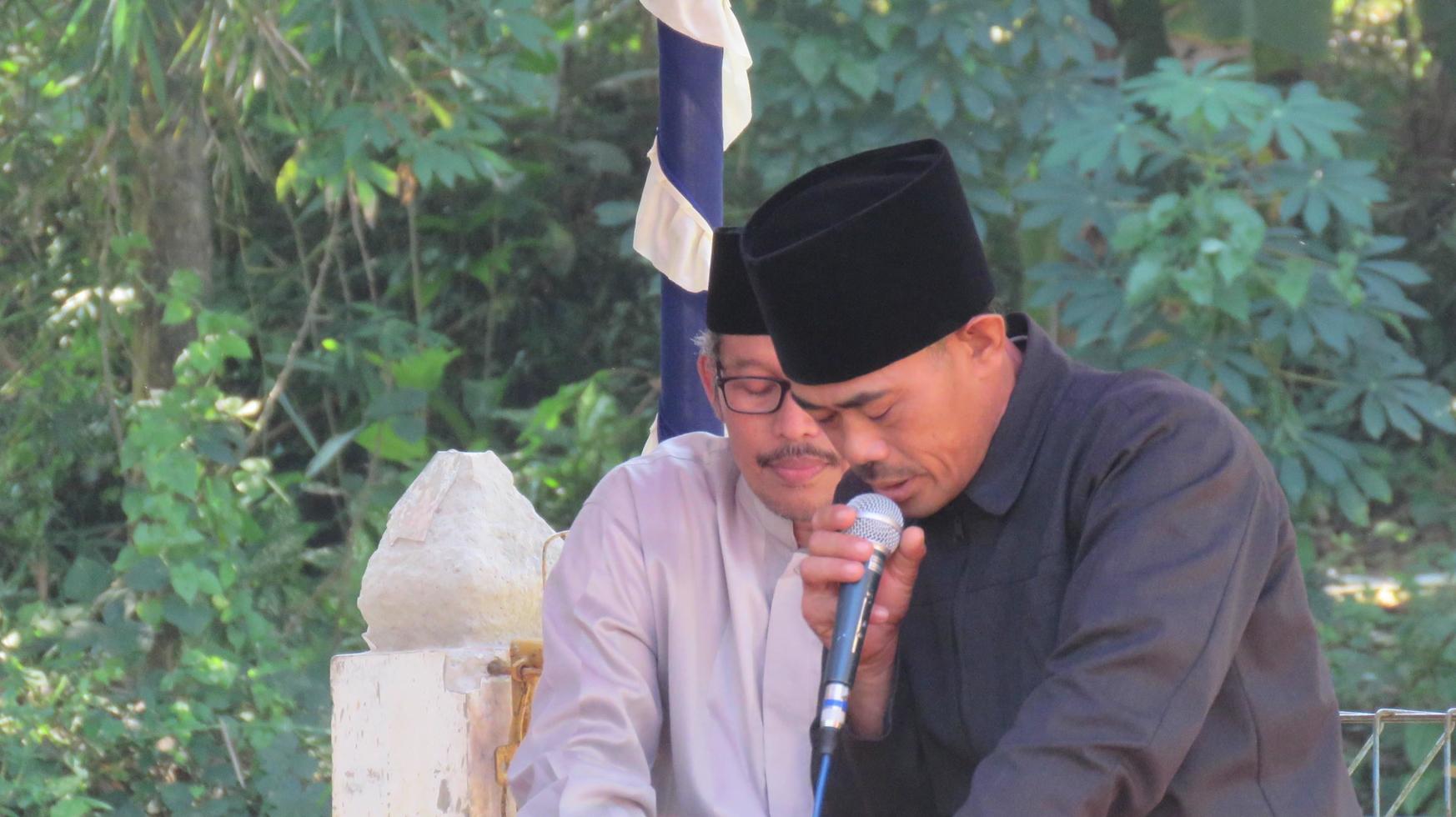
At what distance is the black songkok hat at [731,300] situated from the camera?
2848 mm

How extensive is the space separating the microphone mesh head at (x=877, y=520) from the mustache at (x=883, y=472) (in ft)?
0.08

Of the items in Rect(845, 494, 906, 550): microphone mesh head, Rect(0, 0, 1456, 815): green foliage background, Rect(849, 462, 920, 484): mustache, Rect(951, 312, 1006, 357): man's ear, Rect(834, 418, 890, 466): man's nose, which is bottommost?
Rect(0, 0, 1456, 815): green foliage background

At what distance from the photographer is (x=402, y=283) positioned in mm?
7410

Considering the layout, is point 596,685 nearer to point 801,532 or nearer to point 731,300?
point 801,532

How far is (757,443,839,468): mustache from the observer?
2.83 m

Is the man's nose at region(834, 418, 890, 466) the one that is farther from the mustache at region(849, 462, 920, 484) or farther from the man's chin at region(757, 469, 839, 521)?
the man's chin at region(757, 469, 839, 521)

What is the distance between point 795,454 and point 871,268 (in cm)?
104

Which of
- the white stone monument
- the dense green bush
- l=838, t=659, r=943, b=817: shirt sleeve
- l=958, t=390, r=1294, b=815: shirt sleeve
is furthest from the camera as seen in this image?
the dense green bush

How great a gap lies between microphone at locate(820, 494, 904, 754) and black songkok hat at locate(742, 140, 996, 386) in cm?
16

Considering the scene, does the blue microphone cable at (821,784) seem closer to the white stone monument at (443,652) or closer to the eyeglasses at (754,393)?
the eyeglasses at (754,393)

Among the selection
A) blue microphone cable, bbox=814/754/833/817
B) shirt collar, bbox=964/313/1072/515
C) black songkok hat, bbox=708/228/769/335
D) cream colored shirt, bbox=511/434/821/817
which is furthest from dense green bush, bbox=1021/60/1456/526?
→ blue microphone cable, bbox=814/754/833/817

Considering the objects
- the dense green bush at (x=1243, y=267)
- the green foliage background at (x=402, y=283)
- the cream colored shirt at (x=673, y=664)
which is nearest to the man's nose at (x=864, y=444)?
the cream colored shirt at (x=673, y=664)

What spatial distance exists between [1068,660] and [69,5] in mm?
5243

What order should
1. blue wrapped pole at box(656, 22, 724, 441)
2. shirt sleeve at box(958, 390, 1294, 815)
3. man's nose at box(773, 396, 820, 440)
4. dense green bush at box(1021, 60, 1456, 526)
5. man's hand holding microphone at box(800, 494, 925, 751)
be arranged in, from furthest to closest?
1. dense green bush at box(1021, 60, 1456, 526)
2. blue wrapped pole at box(656, 22, 724, 441)
3. man's nose at box(773, 396, 820, 440)
4. man's hand holding microphone at box(800, 494, 925, 751)
5. shirt sleeve at box(958, 390, 1294, 815)
